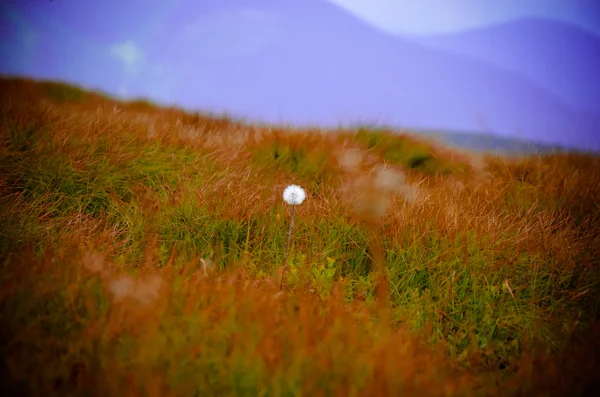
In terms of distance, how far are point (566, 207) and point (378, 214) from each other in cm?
211

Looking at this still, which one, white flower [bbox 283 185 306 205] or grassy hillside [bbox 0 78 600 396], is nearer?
grassy hillside [bbox 0 78 600 396]

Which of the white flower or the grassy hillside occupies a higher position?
the white flower

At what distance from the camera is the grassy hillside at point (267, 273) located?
1.47 m

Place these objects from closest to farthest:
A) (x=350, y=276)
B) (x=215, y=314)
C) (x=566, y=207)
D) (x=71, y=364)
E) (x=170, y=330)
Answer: (x=71, y=364) → (x=170, y=330) → (x=215, y=314) → (x=350, y=276) → (x=566, y=207)

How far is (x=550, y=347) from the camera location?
196cm

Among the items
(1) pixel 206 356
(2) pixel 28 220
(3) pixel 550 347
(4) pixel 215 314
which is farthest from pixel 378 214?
(2) pixel 28 220

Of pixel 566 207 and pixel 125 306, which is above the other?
pixel 566 207

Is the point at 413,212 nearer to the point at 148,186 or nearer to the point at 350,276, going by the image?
the point at 350,276

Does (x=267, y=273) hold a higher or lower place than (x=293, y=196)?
lower

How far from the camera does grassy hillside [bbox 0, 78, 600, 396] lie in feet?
4.82

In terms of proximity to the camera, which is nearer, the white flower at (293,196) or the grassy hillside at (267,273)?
the grassy hillside at (267,273)

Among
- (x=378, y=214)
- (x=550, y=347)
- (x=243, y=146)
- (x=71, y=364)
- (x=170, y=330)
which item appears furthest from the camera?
(x=243, y=146)

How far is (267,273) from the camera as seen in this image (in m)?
2.42

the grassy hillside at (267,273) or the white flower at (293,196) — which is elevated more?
the white flower at (293,196)
